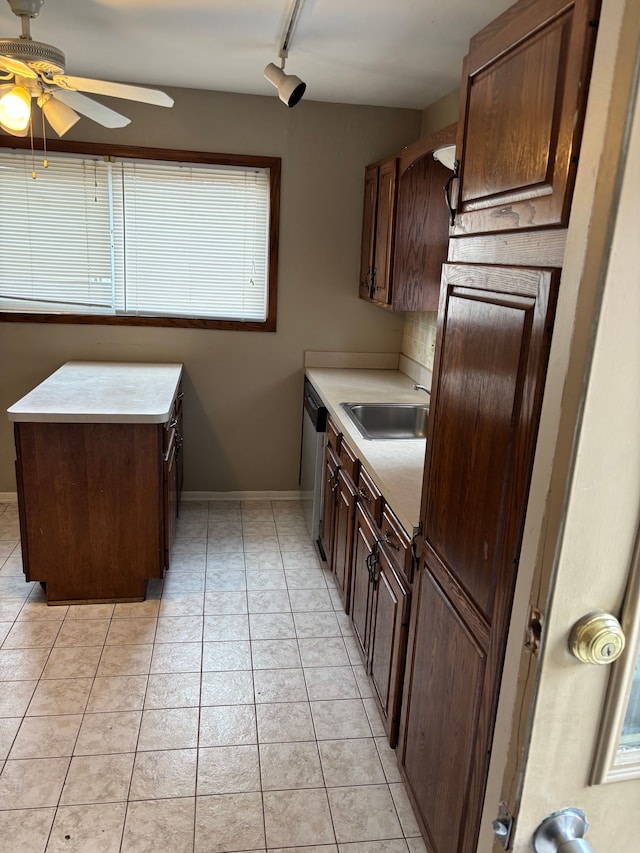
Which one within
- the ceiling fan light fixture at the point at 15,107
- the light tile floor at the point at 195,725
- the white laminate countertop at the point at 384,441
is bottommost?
the light tile floor at the point at 195,725

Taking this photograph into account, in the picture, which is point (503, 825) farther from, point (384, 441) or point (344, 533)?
point (344, 533)

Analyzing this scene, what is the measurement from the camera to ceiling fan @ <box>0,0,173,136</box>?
83.7 inches

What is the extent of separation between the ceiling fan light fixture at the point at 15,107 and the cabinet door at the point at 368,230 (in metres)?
2.01

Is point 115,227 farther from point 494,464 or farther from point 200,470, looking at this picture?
point 494,464

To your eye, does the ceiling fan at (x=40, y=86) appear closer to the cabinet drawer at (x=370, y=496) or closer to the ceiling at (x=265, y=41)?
the ceiling at (x=265, y=41)

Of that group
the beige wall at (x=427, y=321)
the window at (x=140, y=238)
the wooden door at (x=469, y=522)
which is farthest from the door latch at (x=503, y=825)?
the window at (x=140, y=238)

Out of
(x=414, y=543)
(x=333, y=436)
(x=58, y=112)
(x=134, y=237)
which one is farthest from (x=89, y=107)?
(x=414, y=543)

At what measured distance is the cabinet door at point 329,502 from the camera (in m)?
3.14

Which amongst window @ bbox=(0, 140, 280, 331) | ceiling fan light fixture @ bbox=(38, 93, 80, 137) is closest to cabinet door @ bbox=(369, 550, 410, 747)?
ceiling fan light fixture @ bbox=(38, 93, 80, 137)

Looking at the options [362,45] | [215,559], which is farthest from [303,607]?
[362,45]

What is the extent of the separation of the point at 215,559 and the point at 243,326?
148 centimetres

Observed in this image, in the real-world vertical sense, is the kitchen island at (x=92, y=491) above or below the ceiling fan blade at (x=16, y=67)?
below

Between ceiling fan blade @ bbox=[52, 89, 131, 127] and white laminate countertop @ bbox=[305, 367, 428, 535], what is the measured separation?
1600 millimetres

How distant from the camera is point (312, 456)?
3.63 metres
